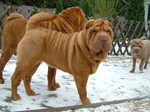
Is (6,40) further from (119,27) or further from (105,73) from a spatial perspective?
(119,27)

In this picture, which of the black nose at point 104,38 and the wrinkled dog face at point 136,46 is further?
the wrinkled dog face at point 136,46

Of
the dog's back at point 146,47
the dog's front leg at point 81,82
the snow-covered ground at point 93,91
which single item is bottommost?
the snow-covered ground at point 93,91

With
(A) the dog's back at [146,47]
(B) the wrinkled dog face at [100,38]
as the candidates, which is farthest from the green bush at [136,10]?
(B) the wrinkled dog face at [100,38]

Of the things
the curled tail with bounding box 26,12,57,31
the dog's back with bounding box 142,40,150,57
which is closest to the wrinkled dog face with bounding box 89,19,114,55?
the curled tail with bounding box 26,12,57,31

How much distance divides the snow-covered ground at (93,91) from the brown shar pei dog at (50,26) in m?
0.34

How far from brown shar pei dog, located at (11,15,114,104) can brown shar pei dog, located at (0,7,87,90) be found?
25cm

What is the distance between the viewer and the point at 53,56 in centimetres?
368

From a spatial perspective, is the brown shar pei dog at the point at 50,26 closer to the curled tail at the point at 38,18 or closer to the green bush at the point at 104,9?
the curled tail at the point at 38,18

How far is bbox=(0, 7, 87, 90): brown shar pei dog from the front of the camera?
401 cm

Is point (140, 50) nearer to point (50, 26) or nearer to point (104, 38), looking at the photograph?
point (50, 26)

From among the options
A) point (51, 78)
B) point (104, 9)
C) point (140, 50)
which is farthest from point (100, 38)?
point (104, 9)

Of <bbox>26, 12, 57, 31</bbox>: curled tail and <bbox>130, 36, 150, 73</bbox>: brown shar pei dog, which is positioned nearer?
<bbox>26, 12, 57, 31</bbox>: curled tail

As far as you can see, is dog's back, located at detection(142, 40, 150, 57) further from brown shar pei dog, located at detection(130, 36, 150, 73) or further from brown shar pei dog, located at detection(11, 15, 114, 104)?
brown shar pei dog, located at detection(11, 15, 114, 104)

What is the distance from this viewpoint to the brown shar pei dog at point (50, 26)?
401 cm
